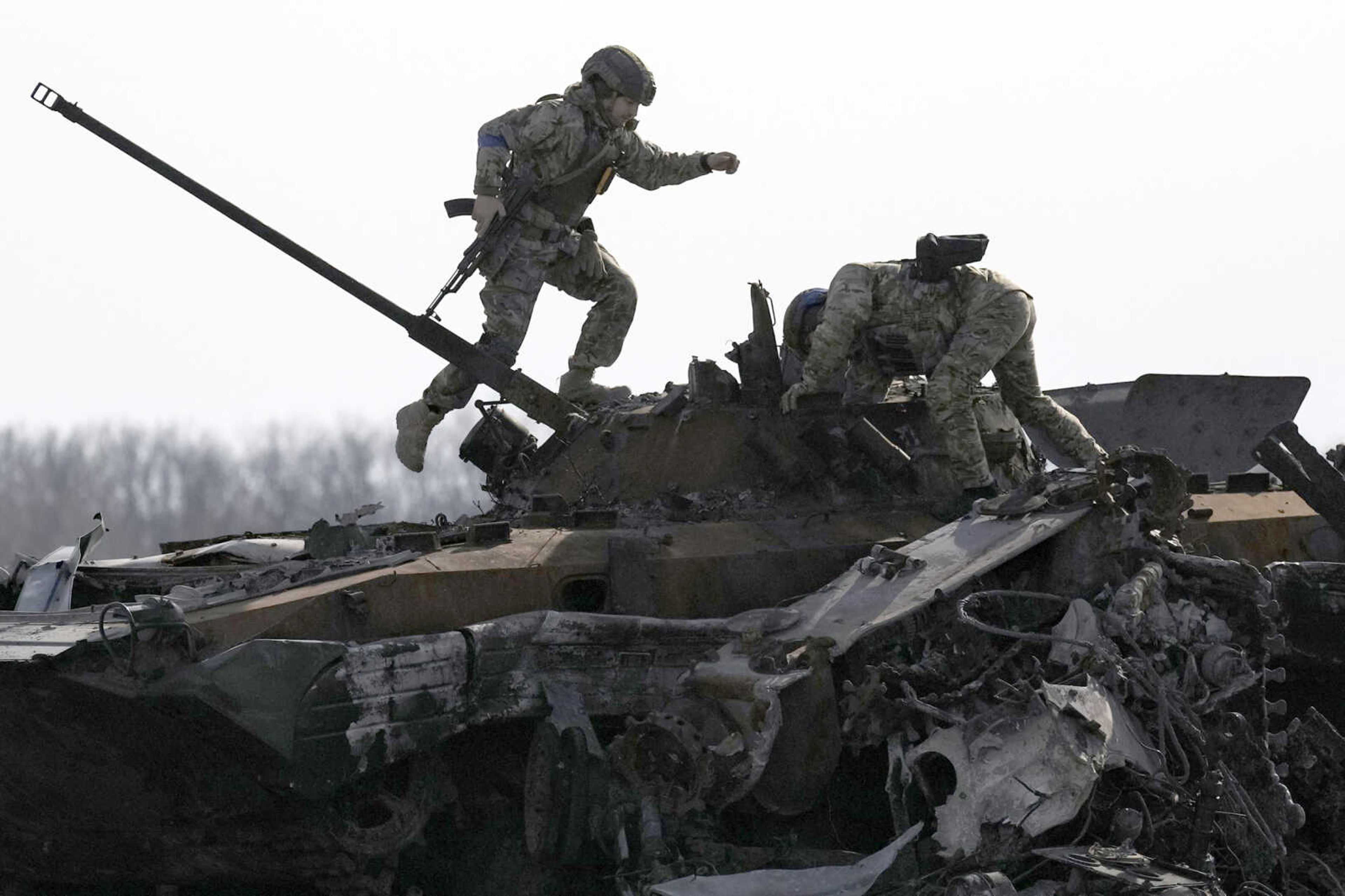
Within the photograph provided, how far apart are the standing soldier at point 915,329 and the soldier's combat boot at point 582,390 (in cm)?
145

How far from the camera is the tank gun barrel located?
11.3 metres

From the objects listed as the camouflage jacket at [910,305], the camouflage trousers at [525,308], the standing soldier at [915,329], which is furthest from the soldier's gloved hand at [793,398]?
the camouflage trousers at [525,308]

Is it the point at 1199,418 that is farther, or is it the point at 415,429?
the point at 1199,418

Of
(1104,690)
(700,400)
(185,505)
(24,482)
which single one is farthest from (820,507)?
(24,482)

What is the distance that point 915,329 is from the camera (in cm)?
1108

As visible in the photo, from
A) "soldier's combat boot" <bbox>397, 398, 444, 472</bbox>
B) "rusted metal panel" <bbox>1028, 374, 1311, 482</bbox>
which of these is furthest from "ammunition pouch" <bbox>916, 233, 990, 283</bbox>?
"soldier's combat boot" <bbox>397, 398, 444, 472</bbox>

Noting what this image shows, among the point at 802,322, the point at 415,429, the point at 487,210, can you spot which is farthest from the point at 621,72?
the point at 415,429

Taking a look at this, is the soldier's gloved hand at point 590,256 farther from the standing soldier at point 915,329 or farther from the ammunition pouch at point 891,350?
the ammunition pouch at point 891,350

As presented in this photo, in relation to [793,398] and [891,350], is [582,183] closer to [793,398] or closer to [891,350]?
[793,398]

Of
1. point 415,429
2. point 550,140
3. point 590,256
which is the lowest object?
point 415,429

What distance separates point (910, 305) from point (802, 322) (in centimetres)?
76

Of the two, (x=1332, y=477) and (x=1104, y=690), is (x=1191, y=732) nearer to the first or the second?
(x=1104, y=690)

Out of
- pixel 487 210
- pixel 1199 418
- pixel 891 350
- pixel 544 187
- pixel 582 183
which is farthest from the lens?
pixel 1199 418

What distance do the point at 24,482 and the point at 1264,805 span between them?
5117 centimetres
